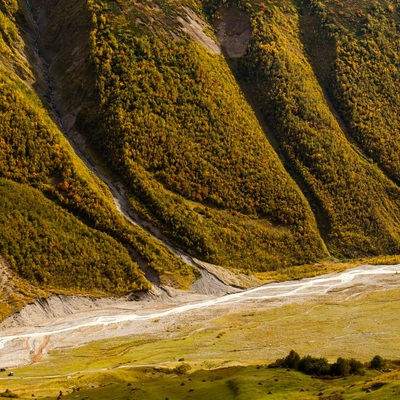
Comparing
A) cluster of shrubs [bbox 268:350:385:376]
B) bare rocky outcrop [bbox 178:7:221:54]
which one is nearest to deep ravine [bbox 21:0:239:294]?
bare rocky outcrop [bbox 178:7:221:54]

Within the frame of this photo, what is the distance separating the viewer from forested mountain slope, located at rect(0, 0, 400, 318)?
125 m

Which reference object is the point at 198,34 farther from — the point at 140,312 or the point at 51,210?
the point at 140,312

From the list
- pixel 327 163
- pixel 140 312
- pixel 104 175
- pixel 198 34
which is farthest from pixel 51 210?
pixel 198 34

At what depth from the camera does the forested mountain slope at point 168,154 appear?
412 feet

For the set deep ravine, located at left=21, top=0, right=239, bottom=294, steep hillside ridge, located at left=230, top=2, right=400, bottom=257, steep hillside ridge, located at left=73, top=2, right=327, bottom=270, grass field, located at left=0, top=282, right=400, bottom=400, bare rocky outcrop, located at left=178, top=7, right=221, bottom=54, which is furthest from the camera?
bare rocky outcrop, located at left=178, top=7, right=221, bottom=54

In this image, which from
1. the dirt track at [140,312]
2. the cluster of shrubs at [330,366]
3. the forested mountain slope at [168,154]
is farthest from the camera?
the forested mountain slope at [168,154]

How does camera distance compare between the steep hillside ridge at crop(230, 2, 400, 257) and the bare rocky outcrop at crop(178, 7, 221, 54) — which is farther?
the bare rocky outcrop at crop(178, 7, 221, 54)

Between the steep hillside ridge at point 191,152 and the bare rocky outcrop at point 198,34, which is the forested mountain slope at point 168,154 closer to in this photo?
the steep hillside ridge at point 191,152

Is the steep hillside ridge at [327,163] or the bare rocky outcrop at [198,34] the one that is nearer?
the steep hillside ridge at [327,163]

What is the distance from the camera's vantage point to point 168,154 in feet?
511

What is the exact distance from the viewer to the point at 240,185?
15938 cm

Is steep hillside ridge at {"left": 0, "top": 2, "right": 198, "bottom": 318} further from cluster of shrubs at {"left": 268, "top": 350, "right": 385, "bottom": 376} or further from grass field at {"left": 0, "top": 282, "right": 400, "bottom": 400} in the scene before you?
cluster of shrubs at {"left": 268, "top": 350, "right": 385, "bottom": 376}

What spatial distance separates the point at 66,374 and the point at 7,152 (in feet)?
236

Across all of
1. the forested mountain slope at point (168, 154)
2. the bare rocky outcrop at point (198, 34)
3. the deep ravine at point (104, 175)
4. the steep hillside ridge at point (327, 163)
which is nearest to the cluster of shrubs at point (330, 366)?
the forested mountain slope at point (168, 154)
